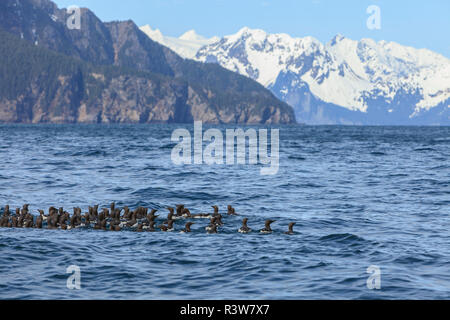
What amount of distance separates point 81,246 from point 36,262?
2442mm

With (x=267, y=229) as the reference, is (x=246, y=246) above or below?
below

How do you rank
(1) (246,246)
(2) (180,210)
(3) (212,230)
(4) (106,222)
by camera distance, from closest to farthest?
(1) (246,246) < (3) (212,230) < (4) (106,222) < (2) (180,210)

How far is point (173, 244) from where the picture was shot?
2277 centimetres

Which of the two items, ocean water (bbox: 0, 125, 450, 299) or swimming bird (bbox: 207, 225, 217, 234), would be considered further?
swimming bird (bbox: 207, 225, 217, 234)

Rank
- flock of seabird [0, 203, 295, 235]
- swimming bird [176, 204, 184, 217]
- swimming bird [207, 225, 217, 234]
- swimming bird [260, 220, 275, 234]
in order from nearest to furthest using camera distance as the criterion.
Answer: swimming bird [260, 220, 275, 234]
swimming bird [207, 225, 217, 234]
flock of seabird [0, 203, 295, 235]
swimming bird [176, 204, 184, 217]

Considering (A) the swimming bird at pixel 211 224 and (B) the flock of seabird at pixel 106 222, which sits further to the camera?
(A) the swimming bird at pixel 211 224

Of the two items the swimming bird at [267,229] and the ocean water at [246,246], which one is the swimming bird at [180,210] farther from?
the swimming bird at [267,229]

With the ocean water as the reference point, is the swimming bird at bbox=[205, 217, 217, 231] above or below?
above

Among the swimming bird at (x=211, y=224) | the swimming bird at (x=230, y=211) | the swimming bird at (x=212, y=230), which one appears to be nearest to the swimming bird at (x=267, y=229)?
the swimming bird at (x=212, y=230)

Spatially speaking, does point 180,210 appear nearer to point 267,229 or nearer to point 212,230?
point 212,230

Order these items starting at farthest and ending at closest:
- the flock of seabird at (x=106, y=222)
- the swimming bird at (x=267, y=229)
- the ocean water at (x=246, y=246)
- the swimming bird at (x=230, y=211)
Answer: the swimming bird at (x=230, y=211), the flock of seabird at (x=106, y=222), the swimming bird at (x=267, y=229), the ocean water at (x=246, y=246)

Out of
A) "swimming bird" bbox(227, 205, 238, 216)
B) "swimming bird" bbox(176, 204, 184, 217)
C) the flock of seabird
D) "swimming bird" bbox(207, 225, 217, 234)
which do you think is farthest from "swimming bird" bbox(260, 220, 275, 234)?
"swimming bird" bbox(176, 204, 184, 217)

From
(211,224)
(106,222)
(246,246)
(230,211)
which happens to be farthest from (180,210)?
(246,246)

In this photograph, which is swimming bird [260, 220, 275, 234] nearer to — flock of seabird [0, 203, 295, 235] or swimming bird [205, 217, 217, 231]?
flock of seabird [0, 203, 295, 235]
